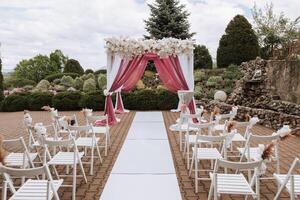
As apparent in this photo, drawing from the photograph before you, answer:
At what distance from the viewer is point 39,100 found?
52.5 ft

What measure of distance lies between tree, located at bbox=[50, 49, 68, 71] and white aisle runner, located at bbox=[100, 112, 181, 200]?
976 inches

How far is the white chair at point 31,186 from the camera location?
9.86 feet

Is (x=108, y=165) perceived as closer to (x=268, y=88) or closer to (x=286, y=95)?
(x=286, y=95)

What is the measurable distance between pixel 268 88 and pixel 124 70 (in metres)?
6.56

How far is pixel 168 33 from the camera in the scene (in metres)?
21.7

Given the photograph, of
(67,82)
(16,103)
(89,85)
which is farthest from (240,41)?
(16,103)

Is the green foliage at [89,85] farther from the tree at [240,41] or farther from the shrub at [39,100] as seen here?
the tree at [240,41]

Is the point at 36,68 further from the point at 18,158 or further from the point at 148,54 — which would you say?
the point at 18,158

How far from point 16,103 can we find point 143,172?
1265 centimetres

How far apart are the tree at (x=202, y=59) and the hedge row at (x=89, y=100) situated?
20.7ft

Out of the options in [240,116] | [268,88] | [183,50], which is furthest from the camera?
[268,88]

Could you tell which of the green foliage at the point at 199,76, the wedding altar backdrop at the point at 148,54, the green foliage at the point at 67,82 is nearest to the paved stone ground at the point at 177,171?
the wedding altar backdrop at the point at 148,54

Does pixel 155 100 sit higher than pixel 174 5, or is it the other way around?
pixel 174 5

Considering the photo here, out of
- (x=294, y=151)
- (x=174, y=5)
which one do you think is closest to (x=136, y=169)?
(x=294, y=151)
